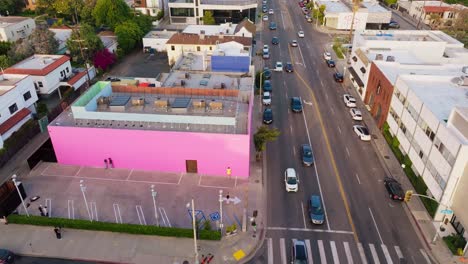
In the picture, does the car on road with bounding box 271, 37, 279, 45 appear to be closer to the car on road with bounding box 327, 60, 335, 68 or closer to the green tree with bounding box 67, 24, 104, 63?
the car on road with bounding box 327, 60, 335, 68

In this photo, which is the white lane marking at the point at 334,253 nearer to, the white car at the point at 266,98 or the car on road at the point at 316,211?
the car on road at the point at 316,211

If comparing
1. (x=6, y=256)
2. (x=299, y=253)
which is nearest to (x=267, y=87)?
(x=299, y=253)

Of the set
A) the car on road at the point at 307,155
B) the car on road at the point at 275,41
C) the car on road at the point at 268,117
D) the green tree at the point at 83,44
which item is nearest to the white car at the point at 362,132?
the car on road at the point at 307,155

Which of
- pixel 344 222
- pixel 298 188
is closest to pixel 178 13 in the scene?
pixel 298 188

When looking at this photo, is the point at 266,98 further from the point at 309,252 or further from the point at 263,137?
the point at 309,252

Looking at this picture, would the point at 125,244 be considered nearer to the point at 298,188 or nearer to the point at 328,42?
the point at 298,188
